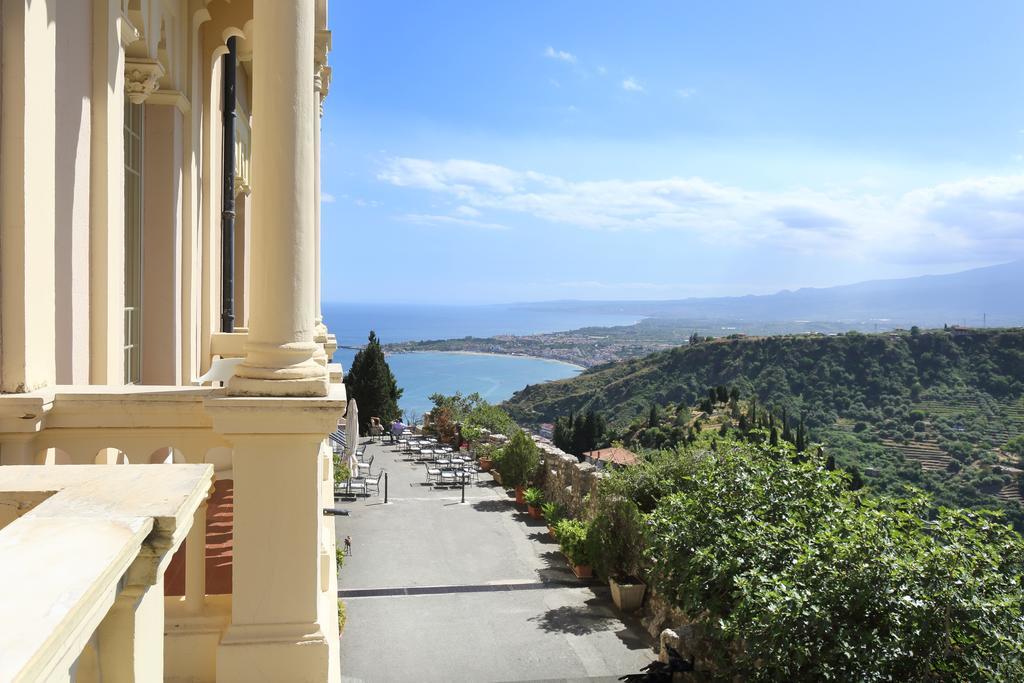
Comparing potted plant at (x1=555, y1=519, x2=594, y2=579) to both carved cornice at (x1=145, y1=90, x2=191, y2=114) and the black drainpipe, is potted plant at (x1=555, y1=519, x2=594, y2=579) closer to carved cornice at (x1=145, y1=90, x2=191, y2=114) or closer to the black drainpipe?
the black drainpipe

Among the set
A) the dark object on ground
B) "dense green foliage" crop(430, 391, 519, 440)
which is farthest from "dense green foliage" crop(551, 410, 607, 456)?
the dark object on ground

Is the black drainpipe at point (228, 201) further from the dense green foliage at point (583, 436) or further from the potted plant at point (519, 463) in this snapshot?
the dense green foliage at point (583, 436)

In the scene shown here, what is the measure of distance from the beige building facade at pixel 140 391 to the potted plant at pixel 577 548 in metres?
8.05

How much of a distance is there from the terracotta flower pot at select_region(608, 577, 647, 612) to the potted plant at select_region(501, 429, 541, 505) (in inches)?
289

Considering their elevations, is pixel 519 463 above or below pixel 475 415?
above

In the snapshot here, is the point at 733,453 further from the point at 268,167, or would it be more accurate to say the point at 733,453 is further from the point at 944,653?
the point at 268,167

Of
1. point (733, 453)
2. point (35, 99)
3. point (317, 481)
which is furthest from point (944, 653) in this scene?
point (35, 99)

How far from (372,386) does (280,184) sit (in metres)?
40.6

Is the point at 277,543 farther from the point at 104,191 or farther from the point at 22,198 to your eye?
the point at 104,191

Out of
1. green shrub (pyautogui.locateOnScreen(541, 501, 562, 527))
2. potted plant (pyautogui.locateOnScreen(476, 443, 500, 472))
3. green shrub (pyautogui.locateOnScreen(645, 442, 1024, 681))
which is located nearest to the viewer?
green shrub (pyautogui.locateOnScreen(645, 442, 1024, 681))

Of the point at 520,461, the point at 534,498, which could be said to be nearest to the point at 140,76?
the point at 534,498

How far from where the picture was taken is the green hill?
201ft

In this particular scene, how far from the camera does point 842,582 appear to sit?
7.83m

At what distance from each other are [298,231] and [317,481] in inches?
55.3
